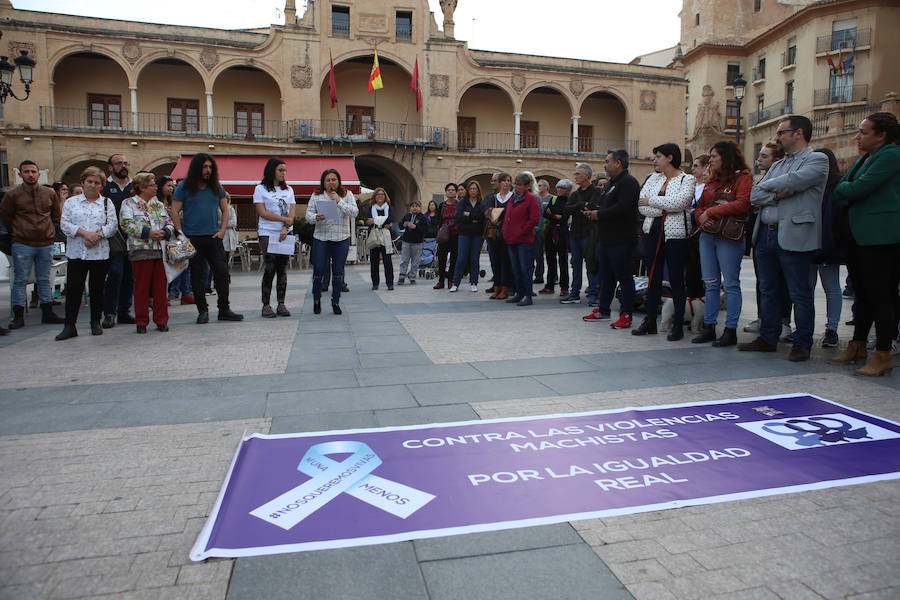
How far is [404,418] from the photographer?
345cm

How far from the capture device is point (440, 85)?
27641 mm

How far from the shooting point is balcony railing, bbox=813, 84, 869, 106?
1292 inches

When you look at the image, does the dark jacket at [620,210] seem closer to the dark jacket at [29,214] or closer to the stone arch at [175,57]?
the dark jacket at [29,214]

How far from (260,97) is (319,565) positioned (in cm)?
2861

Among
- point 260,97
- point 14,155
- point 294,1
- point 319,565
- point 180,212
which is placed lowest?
point 319,565

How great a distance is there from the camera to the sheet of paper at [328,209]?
7578 millimetres

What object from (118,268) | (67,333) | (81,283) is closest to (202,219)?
(118,268)

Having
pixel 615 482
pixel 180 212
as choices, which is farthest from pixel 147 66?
pixel 615 482

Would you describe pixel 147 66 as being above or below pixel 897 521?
above

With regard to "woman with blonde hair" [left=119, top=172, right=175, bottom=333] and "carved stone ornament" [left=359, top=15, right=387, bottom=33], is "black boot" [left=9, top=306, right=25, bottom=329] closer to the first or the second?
"woman with blonde hair" [left=119, top=172, right=175, bottom=333]

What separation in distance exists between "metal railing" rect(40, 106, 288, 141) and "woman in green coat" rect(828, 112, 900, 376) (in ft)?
80.0

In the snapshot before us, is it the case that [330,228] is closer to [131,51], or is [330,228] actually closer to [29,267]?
[29,267]

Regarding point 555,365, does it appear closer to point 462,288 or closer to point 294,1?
point 462,288

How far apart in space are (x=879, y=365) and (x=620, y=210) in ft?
9.29
